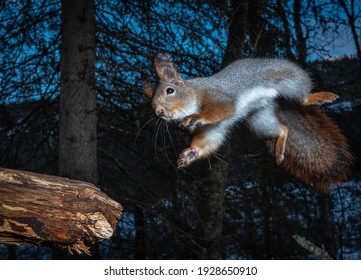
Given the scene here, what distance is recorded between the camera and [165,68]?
Answer: 97 centimetres

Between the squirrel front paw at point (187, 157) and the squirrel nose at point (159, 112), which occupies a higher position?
the squirrel nose at point (159, 112)

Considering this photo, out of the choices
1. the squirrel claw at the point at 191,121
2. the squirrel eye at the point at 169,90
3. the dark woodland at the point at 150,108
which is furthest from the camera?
the dark woodland at the point at 150,108

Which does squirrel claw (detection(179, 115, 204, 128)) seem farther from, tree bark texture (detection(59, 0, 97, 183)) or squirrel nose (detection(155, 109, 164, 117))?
tree bark texture (detection(59, 0, 97, 183))

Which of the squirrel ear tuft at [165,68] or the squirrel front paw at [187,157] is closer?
the squirrel ear tuft at [165,68]

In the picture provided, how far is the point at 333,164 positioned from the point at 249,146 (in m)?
1.53

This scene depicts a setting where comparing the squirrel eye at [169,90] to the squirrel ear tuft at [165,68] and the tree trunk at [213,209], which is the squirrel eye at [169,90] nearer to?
the squirrel ear tuft at [165,68]

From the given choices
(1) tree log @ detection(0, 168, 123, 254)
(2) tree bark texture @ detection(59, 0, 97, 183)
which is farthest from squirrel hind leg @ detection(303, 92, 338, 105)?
(2) tree bark texture @ detection(59, 0, 97, 183)

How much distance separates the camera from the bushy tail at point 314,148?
120cm

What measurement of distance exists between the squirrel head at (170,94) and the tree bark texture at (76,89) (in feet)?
3.72

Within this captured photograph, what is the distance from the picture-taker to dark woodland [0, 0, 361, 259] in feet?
6.70

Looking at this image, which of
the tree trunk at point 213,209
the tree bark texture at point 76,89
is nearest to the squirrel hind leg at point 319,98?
the tree trunk at point 213,209

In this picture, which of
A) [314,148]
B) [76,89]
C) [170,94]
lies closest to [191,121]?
[170,94]

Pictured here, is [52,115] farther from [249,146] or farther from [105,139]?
[249,146]

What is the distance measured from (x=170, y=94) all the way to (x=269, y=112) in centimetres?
32
